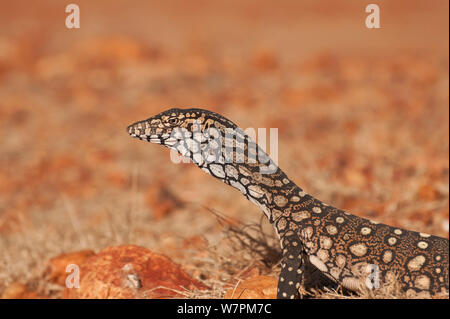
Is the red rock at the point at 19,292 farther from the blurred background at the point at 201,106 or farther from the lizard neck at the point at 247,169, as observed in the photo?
the lizard neck at the point at 247,169

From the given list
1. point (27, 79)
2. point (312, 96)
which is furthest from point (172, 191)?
point (27, 79)

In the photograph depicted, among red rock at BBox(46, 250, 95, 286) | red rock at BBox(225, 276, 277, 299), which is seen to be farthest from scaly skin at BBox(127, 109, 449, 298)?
red rock at BBox(46, 250, 95, 286)

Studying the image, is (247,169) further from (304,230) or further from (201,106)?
(201,106)

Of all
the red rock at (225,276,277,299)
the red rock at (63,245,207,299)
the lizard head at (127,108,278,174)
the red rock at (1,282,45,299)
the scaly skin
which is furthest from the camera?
the red rock at (1,282,45,299)

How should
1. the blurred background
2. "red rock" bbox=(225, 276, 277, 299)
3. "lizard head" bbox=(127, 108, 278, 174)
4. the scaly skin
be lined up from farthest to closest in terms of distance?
1. the blurred background
2. "red rock" bbox=(225, 276, 277, 299)
3. "lizard head" bbox=(127, 108, 278, 174)
4. the scaly skin

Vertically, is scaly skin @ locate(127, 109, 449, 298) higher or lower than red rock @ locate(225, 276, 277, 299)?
higher

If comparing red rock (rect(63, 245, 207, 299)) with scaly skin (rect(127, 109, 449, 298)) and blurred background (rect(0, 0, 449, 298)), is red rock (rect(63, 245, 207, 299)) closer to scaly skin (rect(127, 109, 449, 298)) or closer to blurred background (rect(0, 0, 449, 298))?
blurred background (rect(0, 0, 449, 298))
